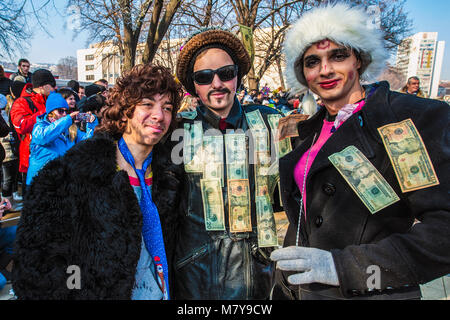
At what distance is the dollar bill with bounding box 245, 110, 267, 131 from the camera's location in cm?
189

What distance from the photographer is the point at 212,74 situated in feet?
6.04

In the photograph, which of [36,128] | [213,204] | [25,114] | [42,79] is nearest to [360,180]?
[213,204]

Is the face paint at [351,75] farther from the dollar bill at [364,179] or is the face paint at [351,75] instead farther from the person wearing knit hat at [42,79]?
the person wearing knit hat at [42,79]

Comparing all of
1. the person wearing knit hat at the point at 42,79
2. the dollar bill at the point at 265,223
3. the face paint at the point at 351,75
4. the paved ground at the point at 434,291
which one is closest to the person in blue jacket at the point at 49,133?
the person wearing knit hat at the point at 42,79

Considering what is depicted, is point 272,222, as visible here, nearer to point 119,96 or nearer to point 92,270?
point 92,270

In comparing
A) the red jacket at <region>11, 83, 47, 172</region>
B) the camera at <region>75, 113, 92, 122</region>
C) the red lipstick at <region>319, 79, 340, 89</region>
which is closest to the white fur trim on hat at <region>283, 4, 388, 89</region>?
the red lipstick at <region>319, 79, 340, 89</region>

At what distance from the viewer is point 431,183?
995 millimetres

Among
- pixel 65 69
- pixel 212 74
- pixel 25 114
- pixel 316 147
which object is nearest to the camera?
pixel 316 147

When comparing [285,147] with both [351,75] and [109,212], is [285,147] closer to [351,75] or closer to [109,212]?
[351,75]

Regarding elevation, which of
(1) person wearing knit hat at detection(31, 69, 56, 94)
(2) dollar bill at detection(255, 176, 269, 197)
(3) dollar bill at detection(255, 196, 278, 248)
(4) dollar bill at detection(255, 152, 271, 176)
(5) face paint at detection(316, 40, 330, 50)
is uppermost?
(1) person wearing knit hat at detection(31, 69, 56, 94)

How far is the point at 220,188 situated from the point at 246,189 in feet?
0.52

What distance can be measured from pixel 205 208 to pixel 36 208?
2.80 feet

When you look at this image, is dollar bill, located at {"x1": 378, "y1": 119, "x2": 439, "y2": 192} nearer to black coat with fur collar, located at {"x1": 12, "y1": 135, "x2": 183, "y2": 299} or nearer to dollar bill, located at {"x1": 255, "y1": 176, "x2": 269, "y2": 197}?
dollar bill, located at {"x1": 255, "y1": 176, "x2": 269, "y2": 197}
